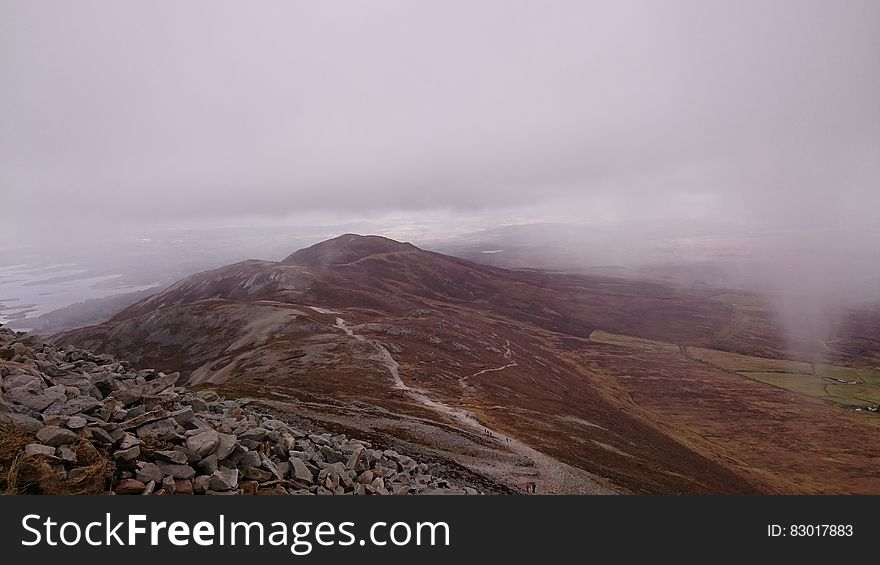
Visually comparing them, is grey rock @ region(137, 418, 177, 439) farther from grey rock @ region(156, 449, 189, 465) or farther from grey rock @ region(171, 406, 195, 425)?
grey rock @ region(156, 449, 189, 465)

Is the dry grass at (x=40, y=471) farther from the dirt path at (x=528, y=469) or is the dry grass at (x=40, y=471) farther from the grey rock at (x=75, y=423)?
the dirt path at (x=528, y=469)

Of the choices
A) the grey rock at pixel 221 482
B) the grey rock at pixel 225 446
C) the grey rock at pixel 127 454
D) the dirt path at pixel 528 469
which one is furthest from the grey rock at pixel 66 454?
the dirt path at pixel 528 469

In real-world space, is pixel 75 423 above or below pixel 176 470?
above


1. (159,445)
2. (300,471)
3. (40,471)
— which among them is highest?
(40,471)

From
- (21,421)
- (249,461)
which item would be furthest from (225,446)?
(21,421)

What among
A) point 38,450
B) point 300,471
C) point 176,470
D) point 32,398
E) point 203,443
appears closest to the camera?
point 38,450

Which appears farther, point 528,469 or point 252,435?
point 528,469

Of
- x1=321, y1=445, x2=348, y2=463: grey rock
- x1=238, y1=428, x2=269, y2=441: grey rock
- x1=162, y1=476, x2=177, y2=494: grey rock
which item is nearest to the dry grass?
x1=162, y1=476, x2=177, y2=494: grey rock

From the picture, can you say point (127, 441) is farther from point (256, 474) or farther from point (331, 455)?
point (331, 455)
